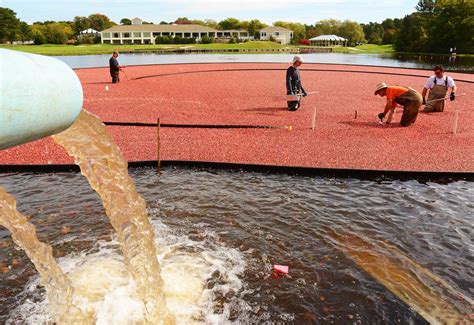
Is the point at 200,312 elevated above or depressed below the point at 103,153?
below

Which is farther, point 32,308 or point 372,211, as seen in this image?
point 372,211

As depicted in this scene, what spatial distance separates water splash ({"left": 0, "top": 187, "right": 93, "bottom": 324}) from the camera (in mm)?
4852

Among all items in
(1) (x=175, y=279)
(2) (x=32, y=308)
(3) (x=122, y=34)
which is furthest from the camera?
(3) (x=122, y=34)

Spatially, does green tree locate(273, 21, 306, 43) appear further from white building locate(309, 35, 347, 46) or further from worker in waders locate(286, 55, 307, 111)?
worker in waders locate(286, 55, 307, 111)

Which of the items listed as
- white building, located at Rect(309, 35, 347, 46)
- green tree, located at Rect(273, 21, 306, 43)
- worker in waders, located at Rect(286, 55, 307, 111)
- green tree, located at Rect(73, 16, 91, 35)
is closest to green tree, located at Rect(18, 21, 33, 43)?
green tree, located at Rect(73, 16, 91, 35)

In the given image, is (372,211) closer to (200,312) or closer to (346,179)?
(346,179)

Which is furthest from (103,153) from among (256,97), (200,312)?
(256,97)

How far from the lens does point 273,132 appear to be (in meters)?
13.5

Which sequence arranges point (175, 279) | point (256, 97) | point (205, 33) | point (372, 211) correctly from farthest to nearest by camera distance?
1. point (205, 33)
2. point (256, 97)
3. point (372, 211)
4. point (175, 279)

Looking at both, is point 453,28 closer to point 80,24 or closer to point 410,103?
point 410,103

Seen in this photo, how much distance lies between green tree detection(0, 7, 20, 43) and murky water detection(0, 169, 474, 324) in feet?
311

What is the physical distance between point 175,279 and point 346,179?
5.30 m

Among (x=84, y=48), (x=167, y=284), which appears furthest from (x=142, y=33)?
(x=167, y=284)

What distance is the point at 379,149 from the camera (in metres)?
11.7
